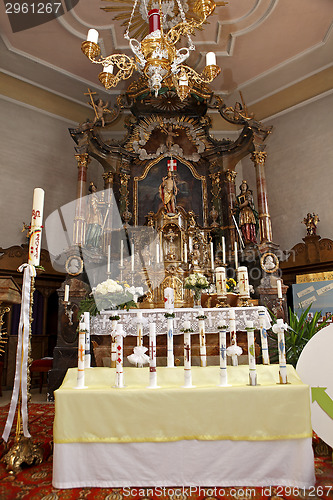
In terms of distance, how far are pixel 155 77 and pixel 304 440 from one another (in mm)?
4677

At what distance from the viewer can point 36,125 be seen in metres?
10.1

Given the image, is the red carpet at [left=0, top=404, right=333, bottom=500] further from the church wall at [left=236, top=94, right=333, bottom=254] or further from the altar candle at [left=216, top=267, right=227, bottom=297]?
the church wall at [left=236, top=94, right=333, bottom=254]

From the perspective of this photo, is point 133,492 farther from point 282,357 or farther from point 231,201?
point 231,201

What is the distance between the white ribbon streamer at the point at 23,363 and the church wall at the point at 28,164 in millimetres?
6263

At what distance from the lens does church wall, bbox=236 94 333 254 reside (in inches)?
367

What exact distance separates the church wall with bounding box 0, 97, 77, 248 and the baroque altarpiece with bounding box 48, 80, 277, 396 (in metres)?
1.89

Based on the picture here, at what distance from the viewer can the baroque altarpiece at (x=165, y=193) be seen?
7.70m

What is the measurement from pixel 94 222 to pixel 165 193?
1.76 metres

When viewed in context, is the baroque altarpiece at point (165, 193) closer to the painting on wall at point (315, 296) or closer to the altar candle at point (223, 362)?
the painting on wall at point (315, 296)

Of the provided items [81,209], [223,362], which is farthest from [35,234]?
[81,209]

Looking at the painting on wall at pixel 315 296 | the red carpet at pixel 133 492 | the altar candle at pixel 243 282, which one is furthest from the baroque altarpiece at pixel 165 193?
the red carpet at pixel 133 492

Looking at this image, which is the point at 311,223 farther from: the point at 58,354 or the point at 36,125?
the point at 36,125

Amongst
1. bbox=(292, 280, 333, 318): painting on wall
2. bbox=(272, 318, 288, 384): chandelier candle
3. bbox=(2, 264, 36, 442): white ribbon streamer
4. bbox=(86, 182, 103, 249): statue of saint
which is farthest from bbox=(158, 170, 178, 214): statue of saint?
bbox=(272, 318, 288, 384): chandelier candle

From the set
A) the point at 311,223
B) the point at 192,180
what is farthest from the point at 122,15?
the point at 311,223
